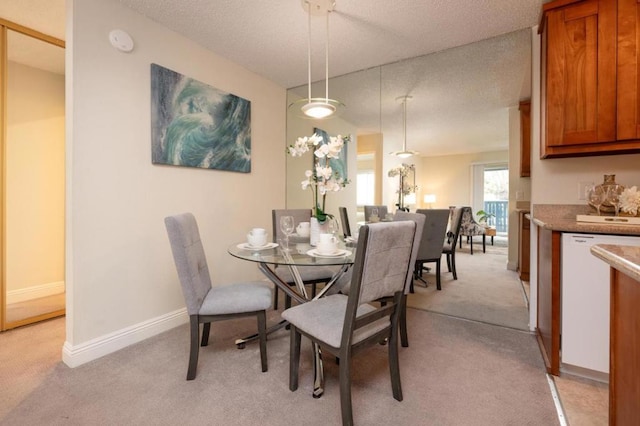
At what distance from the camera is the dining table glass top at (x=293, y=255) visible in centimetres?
162

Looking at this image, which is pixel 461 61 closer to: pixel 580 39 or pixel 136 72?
pixel 580 39

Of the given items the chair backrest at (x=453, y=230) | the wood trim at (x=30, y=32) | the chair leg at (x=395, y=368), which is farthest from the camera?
the chair backrest at (x=453, y=230)

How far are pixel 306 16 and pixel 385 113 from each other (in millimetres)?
1370

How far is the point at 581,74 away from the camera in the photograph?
78.2 inches

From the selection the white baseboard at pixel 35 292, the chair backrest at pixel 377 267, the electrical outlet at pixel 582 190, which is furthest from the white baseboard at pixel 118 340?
the electrical outlet at pixel 582 190

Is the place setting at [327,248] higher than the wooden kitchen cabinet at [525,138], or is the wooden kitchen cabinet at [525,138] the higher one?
the wooden kitchen cabinet at [525,138]

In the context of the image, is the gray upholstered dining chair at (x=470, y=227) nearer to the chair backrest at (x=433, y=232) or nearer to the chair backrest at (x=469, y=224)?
the chair backrest at (x=469, y=224)

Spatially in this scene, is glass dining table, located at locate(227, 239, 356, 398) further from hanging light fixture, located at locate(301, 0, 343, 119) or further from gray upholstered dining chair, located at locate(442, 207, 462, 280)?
gray upholstered dining chair, located at locate(442, 207, 462, 280)

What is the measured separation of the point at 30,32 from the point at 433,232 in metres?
4.00

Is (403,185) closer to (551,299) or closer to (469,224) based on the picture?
(469,224)

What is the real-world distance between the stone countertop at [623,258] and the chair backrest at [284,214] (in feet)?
6.86

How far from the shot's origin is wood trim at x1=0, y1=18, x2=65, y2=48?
233 cm

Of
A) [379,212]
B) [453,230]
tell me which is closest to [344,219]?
[379,212]

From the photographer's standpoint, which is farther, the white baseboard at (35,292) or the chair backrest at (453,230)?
the chair backrest at (453,230)
